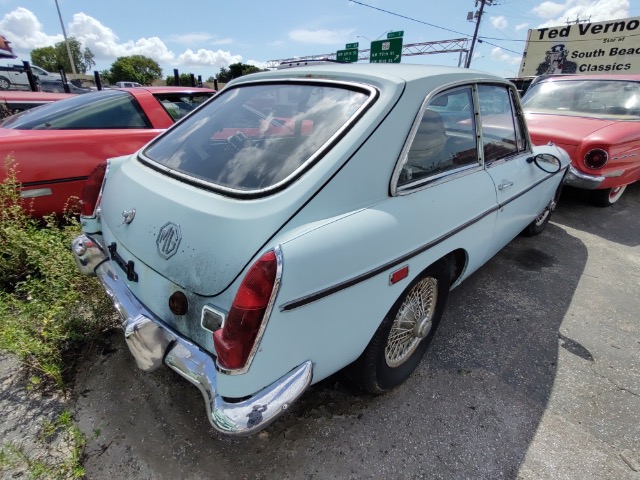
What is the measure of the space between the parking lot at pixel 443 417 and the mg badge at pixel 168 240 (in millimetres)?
751

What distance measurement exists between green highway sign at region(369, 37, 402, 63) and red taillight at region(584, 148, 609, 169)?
19626 mm

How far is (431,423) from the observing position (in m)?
1.91

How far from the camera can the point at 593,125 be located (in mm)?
4801

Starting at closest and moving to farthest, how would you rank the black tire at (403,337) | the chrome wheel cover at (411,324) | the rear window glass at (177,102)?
the black tire at (403,337) < the chrome wheel cover at (411,324) < the rear window glass at (177,102)

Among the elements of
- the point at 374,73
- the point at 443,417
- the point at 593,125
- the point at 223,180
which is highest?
the point at 374,73

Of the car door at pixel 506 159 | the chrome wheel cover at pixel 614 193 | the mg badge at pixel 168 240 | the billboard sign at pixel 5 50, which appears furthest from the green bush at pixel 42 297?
the billboard sign at pixel 5 50

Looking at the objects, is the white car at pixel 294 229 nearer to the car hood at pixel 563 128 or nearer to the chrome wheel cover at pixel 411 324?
the chrome wheel cover at pixel 411 324

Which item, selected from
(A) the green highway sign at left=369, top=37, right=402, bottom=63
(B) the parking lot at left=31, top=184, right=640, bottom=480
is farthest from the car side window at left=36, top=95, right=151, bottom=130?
(A) the green highway sign at left=369, top=37, right=402, bottom=63

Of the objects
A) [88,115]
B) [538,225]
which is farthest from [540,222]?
[88,115]

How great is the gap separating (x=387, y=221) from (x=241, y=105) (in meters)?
1.22

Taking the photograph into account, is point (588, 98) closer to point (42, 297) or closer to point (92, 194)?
point (92, 194)

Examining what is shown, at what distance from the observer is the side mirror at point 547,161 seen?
2.92 m

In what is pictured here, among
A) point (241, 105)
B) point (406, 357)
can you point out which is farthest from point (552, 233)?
point (241, 105)

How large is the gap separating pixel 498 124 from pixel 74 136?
351cm
